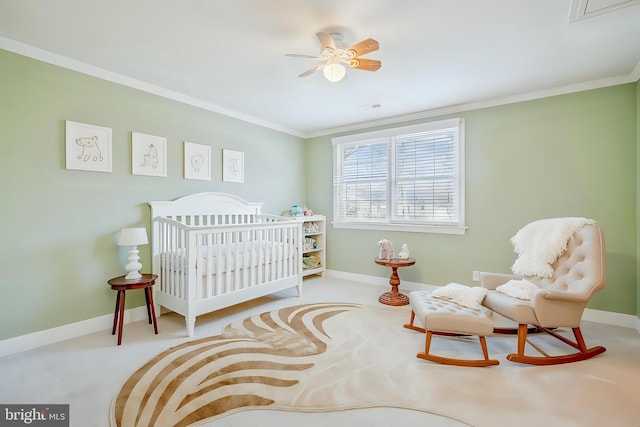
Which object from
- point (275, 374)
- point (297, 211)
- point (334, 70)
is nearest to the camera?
point (275, 374)

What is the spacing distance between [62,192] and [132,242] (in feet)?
2.29

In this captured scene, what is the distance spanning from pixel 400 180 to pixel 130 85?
3320 millimetres

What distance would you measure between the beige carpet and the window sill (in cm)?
144

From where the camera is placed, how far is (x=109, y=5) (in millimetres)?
1827

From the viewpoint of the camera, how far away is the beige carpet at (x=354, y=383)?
63.1 inches

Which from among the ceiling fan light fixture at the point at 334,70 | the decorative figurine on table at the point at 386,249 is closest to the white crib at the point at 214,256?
the decorative figurine on table at the point at 386,249

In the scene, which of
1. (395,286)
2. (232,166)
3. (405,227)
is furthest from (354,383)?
(232,166)

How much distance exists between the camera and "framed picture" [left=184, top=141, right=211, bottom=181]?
133 inches

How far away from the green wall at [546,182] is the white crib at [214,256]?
5.50 ft

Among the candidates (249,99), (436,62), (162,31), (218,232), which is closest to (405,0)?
(436,62)

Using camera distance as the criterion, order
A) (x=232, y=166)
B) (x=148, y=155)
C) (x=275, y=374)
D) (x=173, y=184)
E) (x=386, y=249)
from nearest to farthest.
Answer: (x=275, y=374)
(x=148, y=155)
(x=173, y=184)
(x=386, y=249)
(x=232, y=166)

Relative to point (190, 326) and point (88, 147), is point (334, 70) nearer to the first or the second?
point (88, 147)

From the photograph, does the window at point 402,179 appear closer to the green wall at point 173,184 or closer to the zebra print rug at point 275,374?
the green wall at point 173,184

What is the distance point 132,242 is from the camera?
8.61 feet
